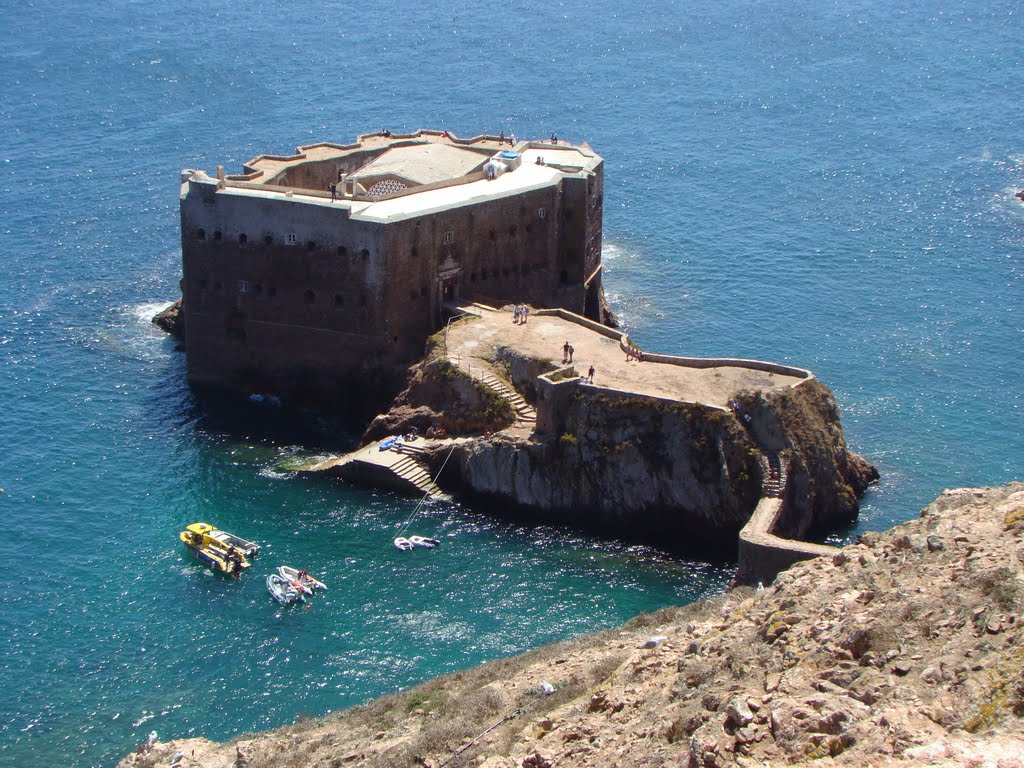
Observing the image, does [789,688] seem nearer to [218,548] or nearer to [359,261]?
[218,548]

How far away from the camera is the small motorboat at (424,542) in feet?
243

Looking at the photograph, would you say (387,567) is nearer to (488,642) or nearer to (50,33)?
(488,642)

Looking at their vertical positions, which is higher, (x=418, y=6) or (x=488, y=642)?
(x=418, y=6)

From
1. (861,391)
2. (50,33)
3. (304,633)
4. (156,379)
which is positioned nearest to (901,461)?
(861,391)

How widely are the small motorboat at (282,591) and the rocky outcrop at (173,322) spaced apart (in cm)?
3199

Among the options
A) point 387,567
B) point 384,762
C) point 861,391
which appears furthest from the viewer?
point 861,391

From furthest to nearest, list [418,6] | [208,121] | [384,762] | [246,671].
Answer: [418,6] → [208,121] → [246,671] → [384,762]

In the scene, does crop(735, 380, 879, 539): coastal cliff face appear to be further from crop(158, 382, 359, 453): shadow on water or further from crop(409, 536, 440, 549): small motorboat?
crop(158, 382, 359, 453): shadow on water

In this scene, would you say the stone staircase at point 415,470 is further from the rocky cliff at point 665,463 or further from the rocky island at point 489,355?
the rocky cliff at point 665,463

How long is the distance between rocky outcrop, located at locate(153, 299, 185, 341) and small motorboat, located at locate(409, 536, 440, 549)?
30915 mm

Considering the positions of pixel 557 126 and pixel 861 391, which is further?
pixel 557 126

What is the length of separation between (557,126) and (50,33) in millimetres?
66755

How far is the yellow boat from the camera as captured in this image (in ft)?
236

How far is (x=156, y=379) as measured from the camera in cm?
9306
